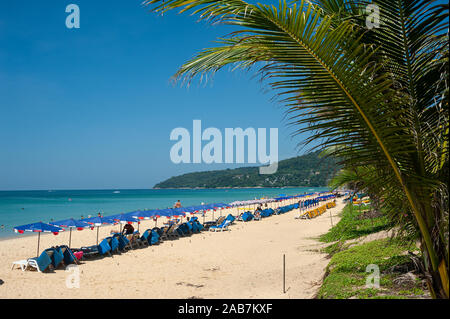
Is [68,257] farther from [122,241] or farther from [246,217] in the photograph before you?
[246,217]

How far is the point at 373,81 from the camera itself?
2.16m

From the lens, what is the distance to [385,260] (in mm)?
6188

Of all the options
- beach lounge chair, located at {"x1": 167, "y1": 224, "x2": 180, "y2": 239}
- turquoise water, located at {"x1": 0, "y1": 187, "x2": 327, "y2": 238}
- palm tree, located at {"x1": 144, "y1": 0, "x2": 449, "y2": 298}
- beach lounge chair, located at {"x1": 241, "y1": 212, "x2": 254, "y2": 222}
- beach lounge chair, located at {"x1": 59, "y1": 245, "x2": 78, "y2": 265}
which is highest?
palm tree, located at {"x1": 144, "y1": 0, "x2": 449, "y2": 298}

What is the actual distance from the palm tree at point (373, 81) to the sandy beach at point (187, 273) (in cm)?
485

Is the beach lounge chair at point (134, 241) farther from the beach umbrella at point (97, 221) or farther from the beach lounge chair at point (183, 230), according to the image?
the beach lounge chair at point (183, 230)

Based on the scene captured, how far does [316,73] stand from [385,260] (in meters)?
5.43

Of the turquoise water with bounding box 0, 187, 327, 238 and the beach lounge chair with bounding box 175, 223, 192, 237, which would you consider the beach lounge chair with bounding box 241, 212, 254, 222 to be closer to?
the beach lounge chair with bounding box 175, 223, 192, 237

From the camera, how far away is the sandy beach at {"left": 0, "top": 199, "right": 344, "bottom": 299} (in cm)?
752

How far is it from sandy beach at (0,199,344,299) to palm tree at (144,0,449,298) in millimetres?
4847

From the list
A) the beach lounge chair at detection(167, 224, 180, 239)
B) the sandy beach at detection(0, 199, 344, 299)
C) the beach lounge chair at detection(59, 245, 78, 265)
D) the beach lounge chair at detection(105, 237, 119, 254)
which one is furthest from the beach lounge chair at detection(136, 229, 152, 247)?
the beach lounge chair at detection(59, 245, 78, 265)

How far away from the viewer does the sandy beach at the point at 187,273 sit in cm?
752

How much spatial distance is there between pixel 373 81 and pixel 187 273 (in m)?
8.46
